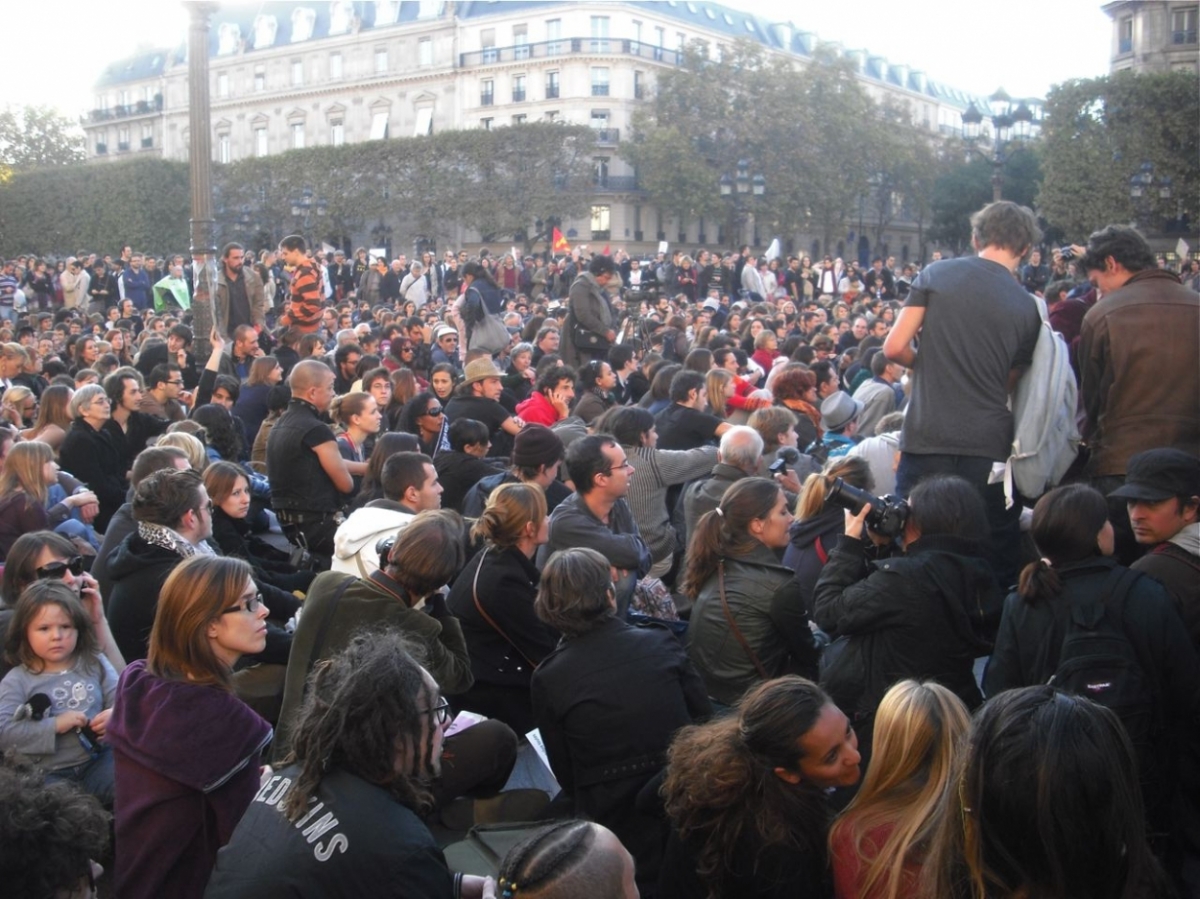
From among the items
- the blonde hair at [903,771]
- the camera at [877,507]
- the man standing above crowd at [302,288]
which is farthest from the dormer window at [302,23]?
the blonde hair at [903,771]

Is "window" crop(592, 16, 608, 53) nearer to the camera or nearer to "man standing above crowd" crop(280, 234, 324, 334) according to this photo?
"man standing above crowd" crop(280, 234, 324, 334)

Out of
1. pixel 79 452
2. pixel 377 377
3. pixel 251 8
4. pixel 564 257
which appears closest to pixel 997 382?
pixel 377 377

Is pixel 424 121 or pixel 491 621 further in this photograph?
pixel 424 121

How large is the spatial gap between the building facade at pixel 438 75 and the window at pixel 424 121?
0.06 meters

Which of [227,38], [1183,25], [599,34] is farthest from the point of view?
[227,38]

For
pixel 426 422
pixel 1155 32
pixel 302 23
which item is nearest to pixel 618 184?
pixel 302 23

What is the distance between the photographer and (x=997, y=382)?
532 cm

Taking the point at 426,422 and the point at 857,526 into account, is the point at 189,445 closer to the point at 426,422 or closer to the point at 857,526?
the point at 426,422

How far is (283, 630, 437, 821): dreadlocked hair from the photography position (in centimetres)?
292

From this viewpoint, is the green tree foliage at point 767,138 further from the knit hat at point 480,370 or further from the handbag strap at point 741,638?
the handbag strap at point 741,638

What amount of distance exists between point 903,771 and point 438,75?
76.3 meters

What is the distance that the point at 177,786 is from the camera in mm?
3527

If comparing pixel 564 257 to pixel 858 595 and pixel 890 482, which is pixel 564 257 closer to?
pixel 890 482

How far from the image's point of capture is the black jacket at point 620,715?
162 inches
